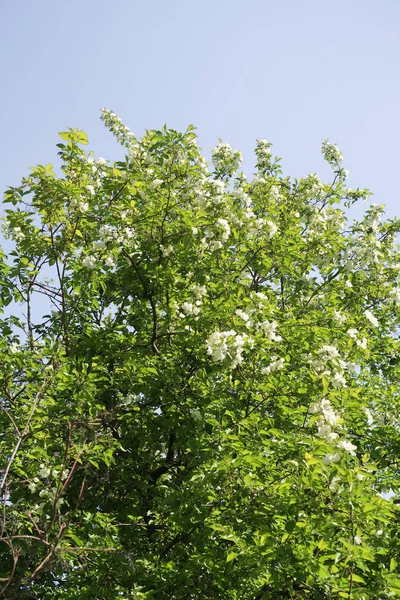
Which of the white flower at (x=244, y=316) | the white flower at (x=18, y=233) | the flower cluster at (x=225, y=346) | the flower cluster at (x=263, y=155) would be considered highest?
the flower cluster at (x=263, y=155)

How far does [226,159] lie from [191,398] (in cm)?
481

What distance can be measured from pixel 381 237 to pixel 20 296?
231 inches

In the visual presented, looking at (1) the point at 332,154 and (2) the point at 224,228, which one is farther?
(1) the point at 332,154

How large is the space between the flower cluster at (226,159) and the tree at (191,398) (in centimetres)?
171

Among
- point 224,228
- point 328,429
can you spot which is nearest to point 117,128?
point 224,228

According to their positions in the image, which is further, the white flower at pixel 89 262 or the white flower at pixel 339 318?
the white flower at pixel 339 318

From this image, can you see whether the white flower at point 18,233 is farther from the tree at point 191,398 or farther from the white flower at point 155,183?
the white flower at point 155,183

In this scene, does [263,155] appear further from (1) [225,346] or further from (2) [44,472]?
(2) [44,472]

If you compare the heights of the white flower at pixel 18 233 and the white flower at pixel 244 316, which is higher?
the white flower at pixel 18 233

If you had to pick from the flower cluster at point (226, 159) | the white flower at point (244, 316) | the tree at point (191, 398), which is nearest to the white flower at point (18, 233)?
the tree at point (191, 398)

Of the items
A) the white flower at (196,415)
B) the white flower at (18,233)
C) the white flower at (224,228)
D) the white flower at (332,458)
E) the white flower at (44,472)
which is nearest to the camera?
the white flower at (332,458)

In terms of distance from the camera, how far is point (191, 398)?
6531mm

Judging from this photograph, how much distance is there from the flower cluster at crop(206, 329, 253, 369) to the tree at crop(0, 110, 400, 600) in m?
0.02

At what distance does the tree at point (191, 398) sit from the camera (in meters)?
4.75
